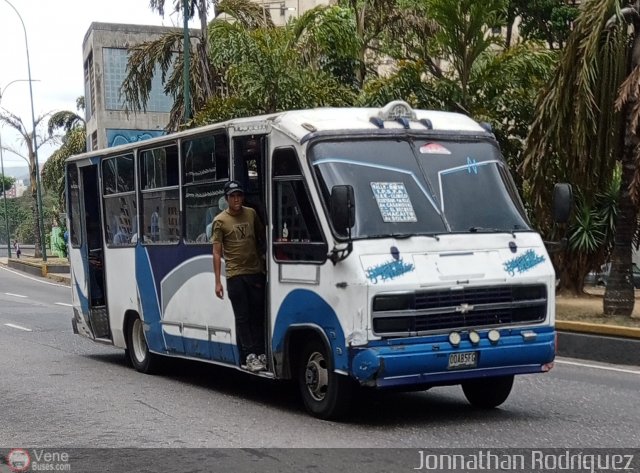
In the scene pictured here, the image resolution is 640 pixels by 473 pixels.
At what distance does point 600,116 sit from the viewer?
15.7m

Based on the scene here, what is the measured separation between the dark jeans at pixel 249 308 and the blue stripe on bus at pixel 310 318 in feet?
1.37

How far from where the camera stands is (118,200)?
13.7m

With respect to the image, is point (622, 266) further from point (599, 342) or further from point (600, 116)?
point (599, 342)

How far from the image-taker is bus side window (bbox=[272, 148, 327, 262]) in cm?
913

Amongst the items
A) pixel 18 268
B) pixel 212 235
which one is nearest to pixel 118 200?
pixel 212 235

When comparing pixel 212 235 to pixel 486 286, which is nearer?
pixel 486 286

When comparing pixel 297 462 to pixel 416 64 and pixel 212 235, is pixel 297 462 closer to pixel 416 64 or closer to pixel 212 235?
pixel 212 235

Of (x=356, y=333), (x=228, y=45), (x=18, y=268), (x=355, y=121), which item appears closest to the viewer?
(x=356, y=333)

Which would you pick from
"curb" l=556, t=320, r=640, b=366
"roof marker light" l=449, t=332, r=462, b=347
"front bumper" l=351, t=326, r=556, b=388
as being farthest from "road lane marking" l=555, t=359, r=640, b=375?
"roof marker light" l=449, t=332, r=462, b=347

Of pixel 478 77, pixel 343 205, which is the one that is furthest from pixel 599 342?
pixel 478 77

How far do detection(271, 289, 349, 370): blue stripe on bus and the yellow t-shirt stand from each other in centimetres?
62

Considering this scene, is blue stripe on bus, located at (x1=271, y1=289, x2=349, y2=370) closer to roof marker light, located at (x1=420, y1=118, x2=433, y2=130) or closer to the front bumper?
the front bumper

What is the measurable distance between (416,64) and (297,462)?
14974 millimetres

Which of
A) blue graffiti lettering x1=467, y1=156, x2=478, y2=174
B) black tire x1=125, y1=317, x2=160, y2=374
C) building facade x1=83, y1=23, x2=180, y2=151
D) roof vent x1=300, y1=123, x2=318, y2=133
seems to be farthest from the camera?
building facade x1=83, y1=23, x2=180, y2=151
